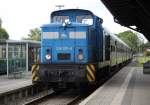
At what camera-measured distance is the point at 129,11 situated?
30.4 m

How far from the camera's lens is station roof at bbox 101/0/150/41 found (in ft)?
82.3

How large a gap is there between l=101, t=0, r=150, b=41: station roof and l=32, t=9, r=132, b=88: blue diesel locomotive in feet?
17.1

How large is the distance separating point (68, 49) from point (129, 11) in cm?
1298

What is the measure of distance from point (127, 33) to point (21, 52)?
15035cm

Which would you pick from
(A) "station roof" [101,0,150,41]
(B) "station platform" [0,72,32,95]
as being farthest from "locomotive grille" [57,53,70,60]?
(A) "station roof" [101,0,150,41]

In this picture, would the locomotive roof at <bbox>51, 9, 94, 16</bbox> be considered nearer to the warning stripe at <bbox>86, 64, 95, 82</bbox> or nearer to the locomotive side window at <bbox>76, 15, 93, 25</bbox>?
the locomotive side window at <bbox>76, 15, 93, 25</bbox>

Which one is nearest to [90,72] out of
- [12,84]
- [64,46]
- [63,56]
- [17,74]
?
[63,56]

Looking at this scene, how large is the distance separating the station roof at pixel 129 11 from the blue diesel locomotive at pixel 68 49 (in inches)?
205

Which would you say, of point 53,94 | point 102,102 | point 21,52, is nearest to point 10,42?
point 21,52

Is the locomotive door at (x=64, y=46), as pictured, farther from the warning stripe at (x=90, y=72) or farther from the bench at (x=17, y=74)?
the bench at (x=17, y=74)

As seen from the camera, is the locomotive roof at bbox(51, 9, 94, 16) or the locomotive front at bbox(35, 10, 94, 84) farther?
the locomotive roof at bbox(51, 9, 94, 16)

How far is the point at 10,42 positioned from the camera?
27.0 metres

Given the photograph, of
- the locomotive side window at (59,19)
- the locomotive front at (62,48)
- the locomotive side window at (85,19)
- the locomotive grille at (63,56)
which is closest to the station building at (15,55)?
the locomotive side window at (59,19)

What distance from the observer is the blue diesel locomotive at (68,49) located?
1762 centimetres
